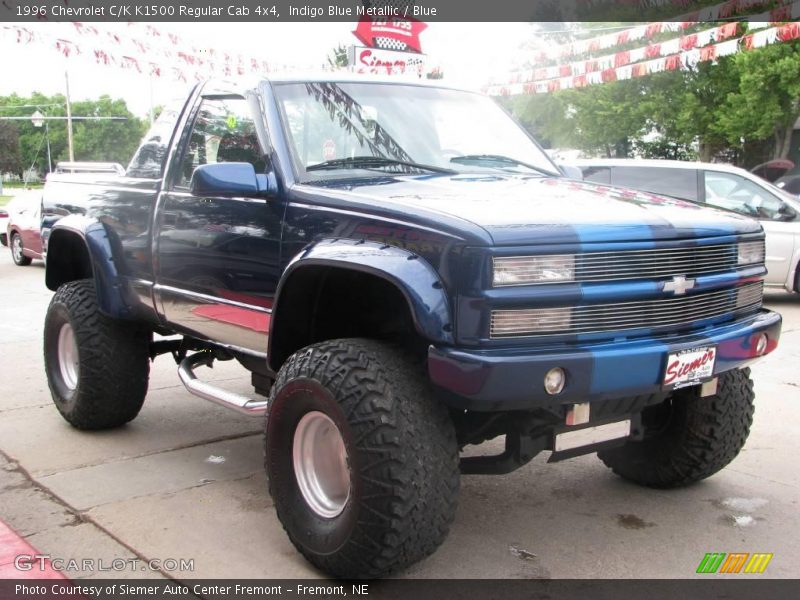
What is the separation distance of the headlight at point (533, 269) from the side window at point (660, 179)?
26.7ft

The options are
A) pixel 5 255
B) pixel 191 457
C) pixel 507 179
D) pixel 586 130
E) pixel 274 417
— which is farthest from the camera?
pixel 586 130

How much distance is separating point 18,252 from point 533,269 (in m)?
15.6

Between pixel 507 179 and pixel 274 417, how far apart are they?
1.56m

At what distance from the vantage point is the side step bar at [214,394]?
4.16 m

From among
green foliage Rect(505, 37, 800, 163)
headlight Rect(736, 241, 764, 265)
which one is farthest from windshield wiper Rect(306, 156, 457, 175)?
green foliage Rect(505, 37, 800, 163)

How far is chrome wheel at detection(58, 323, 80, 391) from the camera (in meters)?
5.77

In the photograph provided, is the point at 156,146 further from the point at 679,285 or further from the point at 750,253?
the point at 750,253

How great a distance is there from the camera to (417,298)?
318 cm

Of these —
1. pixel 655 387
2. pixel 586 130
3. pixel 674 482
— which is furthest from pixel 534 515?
pixel 586 130

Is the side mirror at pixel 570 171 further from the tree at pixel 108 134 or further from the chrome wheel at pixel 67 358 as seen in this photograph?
the tree at pixel 108 134

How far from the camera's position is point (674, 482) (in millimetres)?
4516

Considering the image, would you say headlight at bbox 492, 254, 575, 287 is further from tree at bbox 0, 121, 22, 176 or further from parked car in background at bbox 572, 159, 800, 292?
tree at bbox 0, 121, 22, 176

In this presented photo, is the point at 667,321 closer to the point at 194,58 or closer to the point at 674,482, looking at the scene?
the point at 674,482

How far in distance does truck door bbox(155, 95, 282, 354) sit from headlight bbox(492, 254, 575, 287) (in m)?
1.23
